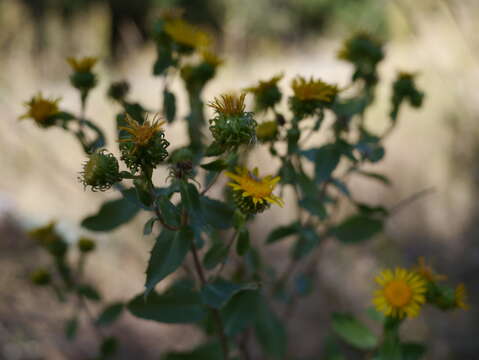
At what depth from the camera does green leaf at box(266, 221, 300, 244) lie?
3.73ft

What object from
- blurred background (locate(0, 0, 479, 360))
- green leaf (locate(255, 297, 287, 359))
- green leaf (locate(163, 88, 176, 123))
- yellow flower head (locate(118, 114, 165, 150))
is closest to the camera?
yellow flower head (locate(118, 114, 165, 150))

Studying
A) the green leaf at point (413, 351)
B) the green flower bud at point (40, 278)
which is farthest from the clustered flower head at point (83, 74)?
the green leaf at point (413, 351)

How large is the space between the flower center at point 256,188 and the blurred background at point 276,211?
29.3 inches

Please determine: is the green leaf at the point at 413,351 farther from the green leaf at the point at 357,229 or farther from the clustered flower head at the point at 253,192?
the clustered flower head at the point at 253,192

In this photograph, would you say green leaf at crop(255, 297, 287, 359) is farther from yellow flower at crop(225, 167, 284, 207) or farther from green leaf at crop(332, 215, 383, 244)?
yellow flower at crop(225, 167, 284, 207)

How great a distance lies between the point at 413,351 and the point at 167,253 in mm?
784

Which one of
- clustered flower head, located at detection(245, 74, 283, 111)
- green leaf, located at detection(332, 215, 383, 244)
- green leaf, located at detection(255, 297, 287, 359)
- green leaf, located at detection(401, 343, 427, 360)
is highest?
clustered flower head, located at detection(245, 74, 283, 111)

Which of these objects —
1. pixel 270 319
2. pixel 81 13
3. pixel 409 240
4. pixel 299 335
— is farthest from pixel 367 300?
pixel 81 13

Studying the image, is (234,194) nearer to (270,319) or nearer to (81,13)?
(270,319)

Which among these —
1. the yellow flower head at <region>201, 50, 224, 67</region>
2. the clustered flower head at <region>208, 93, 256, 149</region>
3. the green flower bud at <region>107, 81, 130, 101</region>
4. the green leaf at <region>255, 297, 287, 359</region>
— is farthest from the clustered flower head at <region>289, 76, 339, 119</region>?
the green leaf at <region>255, 297, 287, 359</region>

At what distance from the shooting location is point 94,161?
784mm

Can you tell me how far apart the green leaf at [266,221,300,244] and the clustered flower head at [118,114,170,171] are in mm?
467

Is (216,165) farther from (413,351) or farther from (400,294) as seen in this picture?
(413,351)

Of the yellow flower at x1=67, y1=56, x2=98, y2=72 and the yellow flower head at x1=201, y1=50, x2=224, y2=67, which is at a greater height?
the yellow flower head at x1=201, y1=50, x2=224, y2=67
